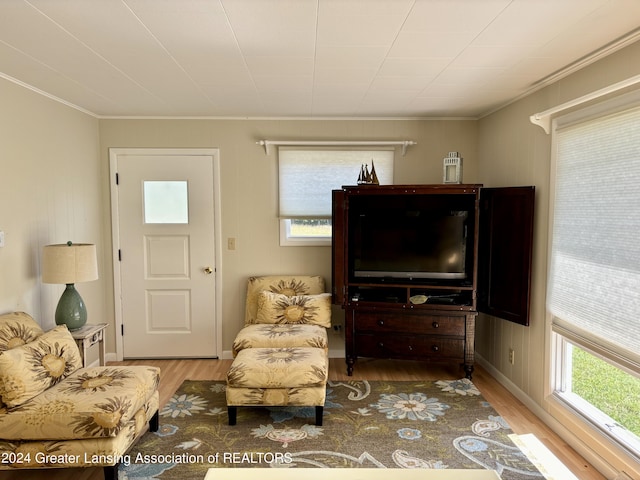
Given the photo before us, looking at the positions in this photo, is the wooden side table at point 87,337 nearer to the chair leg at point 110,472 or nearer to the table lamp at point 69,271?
the table lamp at point 69,271

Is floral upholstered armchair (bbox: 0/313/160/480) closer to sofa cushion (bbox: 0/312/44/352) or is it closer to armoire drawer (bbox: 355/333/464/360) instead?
sofa cushion (bbox: 0/312/44/352)

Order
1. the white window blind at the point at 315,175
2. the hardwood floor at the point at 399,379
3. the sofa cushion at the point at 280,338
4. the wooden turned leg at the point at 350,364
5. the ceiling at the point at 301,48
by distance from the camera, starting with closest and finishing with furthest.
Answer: the ceiling at the point at 301,48
the hardwood floor at the point at 399,379
the sofa cushion at the point at 280,338
the wooden turned leg at the point at 350,364
the white window blind at the point at 315,175

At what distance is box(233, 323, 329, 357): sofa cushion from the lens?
3.30 meters

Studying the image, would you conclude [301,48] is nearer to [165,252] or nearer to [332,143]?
[332,143]

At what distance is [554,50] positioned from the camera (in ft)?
7.57

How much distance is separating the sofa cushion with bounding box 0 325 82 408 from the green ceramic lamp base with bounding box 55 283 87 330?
1.11 ft

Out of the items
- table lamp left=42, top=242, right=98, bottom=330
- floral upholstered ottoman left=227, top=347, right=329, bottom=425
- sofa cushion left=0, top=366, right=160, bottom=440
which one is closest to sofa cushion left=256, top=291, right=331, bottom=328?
floral upholstered ottoman left=227, top=347, right=329, bottom=425

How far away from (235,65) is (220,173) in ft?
5.36

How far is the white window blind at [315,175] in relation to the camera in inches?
161

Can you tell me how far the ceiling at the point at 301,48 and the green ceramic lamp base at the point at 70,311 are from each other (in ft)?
4.90

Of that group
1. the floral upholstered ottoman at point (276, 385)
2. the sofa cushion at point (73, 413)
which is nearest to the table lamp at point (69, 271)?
the sofa cushion at point (73, 413)

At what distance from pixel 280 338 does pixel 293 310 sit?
0.47m

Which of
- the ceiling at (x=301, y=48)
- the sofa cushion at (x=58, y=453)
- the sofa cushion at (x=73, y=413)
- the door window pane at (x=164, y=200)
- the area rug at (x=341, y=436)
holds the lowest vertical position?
the area rug at (x=341, y=436)

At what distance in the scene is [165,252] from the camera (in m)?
4.11
